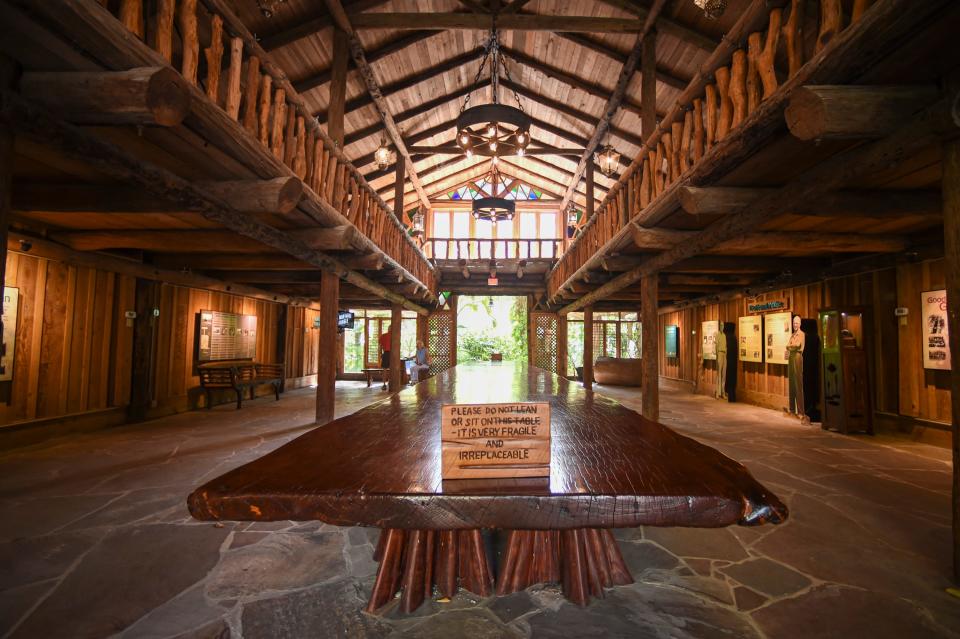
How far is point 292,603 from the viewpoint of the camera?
217 cm

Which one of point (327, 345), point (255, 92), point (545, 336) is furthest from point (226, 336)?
point (545, 336)

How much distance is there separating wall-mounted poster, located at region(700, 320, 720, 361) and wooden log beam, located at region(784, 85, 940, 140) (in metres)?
8.81

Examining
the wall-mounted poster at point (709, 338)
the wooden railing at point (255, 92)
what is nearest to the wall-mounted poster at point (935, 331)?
the wall-mounted poster at point (709, 338)

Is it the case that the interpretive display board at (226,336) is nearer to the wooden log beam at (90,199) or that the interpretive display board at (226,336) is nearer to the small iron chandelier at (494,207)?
the wooden log beam at (90,199)

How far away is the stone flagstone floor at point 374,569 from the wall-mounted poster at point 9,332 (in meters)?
1.80

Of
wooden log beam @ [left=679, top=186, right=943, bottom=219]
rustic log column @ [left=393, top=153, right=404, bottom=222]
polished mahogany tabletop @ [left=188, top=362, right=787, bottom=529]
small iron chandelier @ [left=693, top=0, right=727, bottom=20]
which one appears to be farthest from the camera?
rustic log column @ [left=393, top=153, right=404, bottom=222]

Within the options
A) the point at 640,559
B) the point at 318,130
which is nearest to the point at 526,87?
the point at 318,130

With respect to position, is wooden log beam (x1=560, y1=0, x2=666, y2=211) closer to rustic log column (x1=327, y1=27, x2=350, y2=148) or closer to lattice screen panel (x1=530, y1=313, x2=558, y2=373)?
rustic log column (x1=327, y1=27, x2=350, y2=148)

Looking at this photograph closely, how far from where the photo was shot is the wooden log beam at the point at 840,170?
2.45m

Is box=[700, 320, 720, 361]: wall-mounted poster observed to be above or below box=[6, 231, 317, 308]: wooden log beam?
below

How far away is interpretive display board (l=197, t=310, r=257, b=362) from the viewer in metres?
8.67

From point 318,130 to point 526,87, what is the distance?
9138 mm

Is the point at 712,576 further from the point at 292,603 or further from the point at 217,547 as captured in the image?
the point at 217,547

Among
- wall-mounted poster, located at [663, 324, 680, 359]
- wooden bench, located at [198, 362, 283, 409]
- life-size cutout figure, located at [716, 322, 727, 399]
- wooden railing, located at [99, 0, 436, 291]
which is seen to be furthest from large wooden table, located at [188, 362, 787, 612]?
wall-mounted poster, located at [663, 324, 680, 359]
